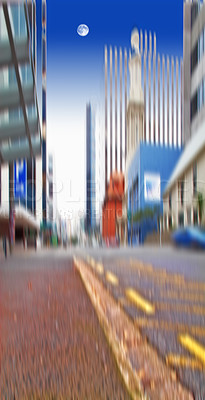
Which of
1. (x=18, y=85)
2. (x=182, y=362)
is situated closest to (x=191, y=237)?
(x=182, y=362)

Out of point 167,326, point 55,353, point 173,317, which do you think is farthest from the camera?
point 173,317

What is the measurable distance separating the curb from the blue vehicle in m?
4.00

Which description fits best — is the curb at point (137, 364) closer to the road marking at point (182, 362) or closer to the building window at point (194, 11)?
the road marking at point (182, 362)

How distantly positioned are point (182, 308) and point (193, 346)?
3.10 feet

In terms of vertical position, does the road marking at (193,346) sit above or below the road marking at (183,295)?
above

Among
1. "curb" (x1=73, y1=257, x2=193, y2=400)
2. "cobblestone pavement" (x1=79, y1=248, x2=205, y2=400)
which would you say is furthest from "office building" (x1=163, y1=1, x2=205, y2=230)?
"curb" (x1=73, y1=257, x2=193, y2=400)

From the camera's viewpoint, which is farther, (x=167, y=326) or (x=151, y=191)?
(x=151, y=191)

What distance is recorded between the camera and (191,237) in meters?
6.14

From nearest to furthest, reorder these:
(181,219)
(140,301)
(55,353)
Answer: (55,353)
(140,301)
(181,219)

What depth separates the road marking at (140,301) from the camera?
8.80ft

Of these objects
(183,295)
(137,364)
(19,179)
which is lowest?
(183,295)

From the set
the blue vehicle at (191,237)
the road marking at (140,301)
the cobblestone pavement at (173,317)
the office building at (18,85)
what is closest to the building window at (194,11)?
the office building at (18,85)

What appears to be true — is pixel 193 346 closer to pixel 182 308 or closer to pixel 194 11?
pixel 182 308

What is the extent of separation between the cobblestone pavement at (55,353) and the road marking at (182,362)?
12.9 inches
